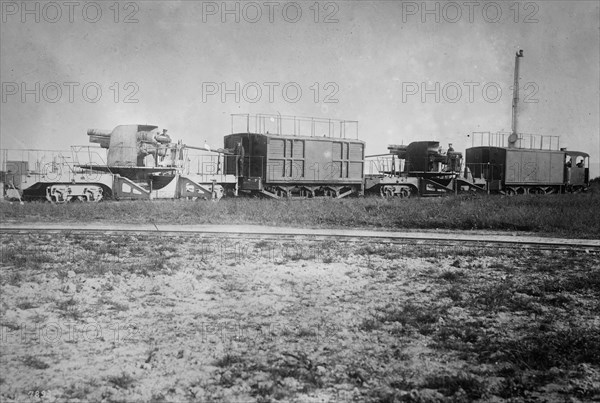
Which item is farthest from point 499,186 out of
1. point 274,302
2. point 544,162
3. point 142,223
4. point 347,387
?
point 347,387

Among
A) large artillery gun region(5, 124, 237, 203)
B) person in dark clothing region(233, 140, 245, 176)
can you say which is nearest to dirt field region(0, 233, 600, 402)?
large artillery gun region(5, 124, 237, 203)

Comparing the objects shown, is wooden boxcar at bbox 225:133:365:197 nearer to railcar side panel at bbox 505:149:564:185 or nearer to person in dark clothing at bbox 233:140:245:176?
person in dark clothing at bbox 233:140:245:176

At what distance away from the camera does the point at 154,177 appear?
1941 cm

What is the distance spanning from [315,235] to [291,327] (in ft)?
20.6

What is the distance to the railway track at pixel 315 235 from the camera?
10.9 metres

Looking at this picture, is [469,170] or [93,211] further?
[469,170]

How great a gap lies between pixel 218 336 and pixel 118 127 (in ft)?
51.0

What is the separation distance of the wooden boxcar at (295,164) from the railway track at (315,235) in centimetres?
892

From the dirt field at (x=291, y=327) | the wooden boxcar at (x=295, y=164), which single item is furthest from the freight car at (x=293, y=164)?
the dirt field at (x=291, y=327)

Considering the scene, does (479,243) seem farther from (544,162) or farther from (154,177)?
(544,162)

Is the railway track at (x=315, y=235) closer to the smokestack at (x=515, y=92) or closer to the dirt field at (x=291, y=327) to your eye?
the dirt field at (x=291, y=327)

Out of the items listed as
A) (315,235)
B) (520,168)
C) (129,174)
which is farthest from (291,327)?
(520,168)

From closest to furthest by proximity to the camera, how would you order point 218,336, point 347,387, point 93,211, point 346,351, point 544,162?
1. point 347,387
2. point 346,351
3. point 218,336
4. point 93,211
5. point 544,162

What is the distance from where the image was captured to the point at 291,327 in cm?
522
